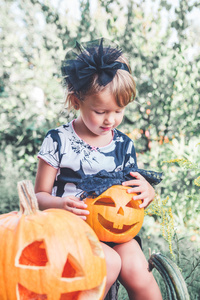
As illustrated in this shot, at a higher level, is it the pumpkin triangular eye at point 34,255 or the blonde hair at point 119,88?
the blonde hair at point 119,88

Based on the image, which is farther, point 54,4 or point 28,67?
point 28,67

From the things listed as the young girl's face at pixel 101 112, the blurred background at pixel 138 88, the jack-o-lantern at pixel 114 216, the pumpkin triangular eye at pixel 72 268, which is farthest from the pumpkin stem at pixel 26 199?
the blurred background at pixel 138 88

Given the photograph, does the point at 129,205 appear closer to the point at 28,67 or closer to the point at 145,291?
A: the point at 145,291

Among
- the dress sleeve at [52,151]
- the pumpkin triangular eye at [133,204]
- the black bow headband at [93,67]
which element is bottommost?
the pumpkin triangular eye at [133,204]

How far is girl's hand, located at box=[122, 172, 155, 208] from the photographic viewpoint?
1.65 m

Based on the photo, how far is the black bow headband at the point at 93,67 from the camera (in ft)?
5.60

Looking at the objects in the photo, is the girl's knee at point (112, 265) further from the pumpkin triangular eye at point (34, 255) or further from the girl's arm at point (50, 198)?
the pumpkin triangular eye at point (34, 255)

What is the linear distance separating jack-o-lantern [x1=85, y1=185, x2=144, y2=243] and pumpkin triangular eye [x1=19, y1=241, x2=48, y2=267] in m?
0.36

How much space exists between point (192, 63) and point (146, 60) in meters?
0.51

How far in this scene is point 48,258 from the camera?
1.13m

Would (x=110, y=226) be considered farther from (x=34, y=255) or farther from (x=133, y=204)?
(x=34, y=255)

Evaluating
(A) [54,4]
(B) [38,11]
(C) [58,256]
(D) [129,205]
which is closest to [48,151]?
(D) [129,205]

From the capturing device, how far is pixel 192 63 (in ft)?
12.0

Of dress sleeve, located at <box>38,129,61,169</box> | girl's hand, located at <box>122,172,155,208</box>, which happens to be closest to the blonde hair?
dress sleeve, located at <box>38,129,61,169</box>
